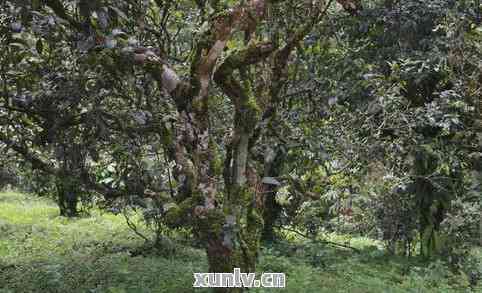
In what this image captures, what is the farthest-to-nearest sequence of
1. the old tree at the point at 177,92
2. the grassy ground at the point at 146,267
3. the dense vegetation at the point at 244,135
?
the grassy ground at the point at 146,267
the dense vegetation at the point at 244,135
the old tree at the point at 177,92

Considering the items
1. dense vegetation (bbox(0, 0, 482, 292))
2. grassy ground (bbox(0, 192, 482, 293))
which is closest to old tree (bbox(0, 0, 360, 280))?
dense vegetation (bbox(0, 0, 482, 292))

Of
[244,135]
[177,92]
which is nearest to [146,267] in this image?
[244,135]

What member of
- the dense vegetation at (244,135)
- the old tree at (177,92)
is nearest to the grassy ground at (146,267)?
the dense vegetation at (244,135)

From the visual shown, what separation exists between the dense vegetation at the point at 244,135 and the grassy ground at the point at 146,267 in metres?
0.04

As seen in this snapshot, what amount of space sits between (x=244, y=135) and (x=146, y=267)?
3.69 m

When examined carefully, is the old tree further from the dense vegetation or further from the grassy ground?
the grassy ground

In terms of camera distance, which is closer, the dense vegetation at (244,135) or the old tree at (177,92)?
the old tree at (177,92)

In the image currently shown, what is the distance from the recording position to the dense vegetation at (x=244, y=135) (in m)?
4.25

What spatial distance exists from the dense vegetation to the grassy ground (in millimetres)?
42

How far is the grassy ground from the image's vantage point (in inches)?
263

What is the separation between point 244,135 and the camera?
454 cm

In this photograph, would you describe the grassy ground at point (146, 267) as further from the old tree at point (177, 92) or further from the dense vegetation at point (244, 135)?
the old tree at point (177, 92)

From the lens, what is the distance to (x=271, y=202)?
33.2 feet

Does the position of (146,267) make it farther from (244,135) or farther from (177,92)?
(177,92)
